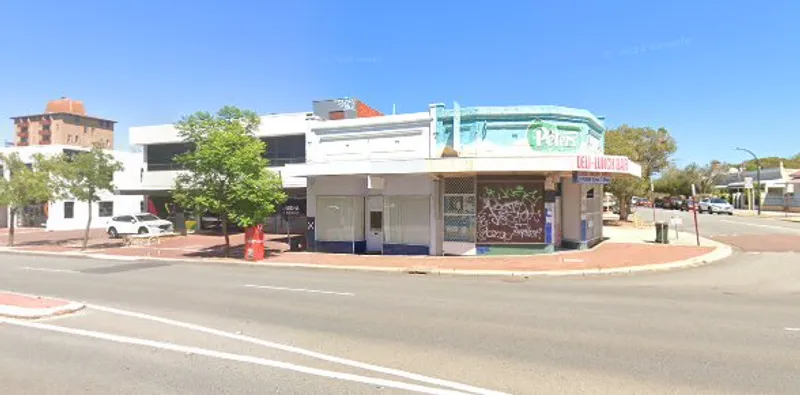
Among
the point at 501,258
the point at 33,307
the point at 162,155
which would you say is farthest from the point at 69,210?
the point at 501,258

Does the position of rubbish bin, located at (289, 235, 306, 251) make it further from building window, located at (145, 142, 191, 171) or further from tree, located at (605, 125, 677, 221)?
tree, located at (605, 125, 677, 221)

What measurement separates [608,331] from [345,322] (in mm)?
4117

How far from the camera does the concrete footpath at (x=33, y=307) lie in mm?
9523

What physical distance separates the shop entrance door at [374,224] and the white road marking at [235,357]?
46.2 ft

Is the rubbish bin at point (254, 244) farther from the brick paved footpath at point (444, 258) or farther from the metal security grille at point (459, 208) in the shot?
the metal security grille at point (459, 208)

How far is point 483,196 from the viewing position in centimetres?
2003

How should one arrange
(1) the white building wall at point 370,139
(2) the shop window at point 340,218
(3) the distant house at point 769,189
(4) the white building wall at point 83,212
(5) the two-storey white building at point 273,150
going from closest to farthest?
1. (1) the white building wall at point 370,139
2. (2) the shop window at point 340,218
3. (5) the two-storey white building at point 273,150
4. (4) the white building wall at point 83,212
5. (3) the distant house at point 769,189

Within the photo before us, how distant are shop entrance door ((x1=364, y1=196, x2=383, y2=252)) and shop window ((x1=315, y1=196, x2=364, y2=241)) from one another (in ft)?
1.03

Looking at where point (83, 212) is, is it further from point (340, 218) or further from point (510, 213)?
point (510, 213)

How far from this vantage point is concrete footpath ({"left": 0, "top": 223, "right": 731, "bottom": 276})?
16.3m

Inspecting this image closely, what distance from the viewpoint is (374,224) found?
72.9ft

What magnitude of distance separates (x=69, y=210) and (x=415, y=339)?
141ft

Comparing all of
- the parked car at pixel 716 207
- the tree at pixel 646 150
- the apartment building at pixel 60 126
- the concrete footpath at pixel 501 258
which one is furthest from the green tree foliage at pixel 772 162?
the apartment building at pixel 60 126

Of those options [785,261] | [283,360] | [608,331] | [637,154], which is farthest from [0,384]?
[637,154]
